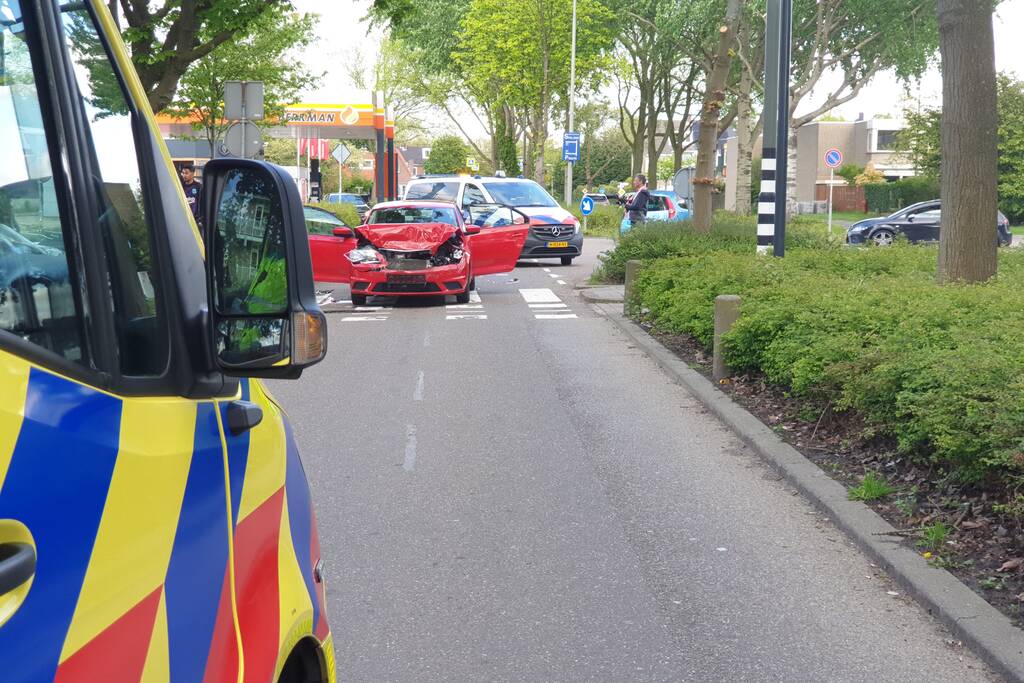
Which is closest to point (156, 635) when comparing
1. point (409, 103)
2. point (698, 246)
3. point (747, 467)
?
point (747, 467)

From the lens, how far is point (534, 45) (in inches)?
2060

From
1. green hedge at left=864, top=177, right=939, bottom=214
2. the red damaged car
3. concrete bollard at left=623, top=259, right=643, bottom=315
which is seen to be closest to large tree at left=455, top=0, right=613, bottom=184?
green hedge at left=864, top=177, right=939, bottom=214

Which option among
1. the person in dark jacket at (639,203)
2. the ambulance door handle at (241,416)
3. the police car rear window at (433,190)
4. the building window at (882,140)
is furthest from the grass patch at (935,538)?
the building window at (882,140)

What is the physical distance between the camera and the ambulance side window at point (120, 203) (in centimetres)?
193

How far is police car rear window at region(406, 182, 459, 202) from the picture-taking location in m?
27.5

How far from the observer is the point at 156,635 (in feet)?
5.89

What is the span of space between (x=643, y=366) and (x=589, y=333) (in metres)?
3.13

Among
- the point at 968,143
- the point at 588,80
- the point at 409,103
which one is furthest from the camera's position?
the point at 409,103

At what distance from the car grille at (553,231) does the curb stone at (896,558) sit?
1816 centimetres

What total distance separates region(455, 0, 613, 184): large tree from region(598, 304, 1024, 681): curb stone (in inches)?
1697

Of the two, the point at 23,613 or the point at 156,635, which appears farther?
the point at 156,635

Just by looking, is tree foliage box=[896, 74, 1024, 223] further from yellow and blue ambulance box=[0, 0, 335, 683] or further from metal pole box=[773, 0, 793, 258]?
yellow and blue ambulance box=[0, 0, 335, 683]

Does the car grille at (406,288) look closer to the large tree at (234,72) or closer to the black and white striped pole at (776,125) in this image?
the black and white striped pole at (776,125)

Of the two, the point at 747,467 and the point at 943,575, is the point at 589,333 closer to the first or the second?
the point at 747,467
